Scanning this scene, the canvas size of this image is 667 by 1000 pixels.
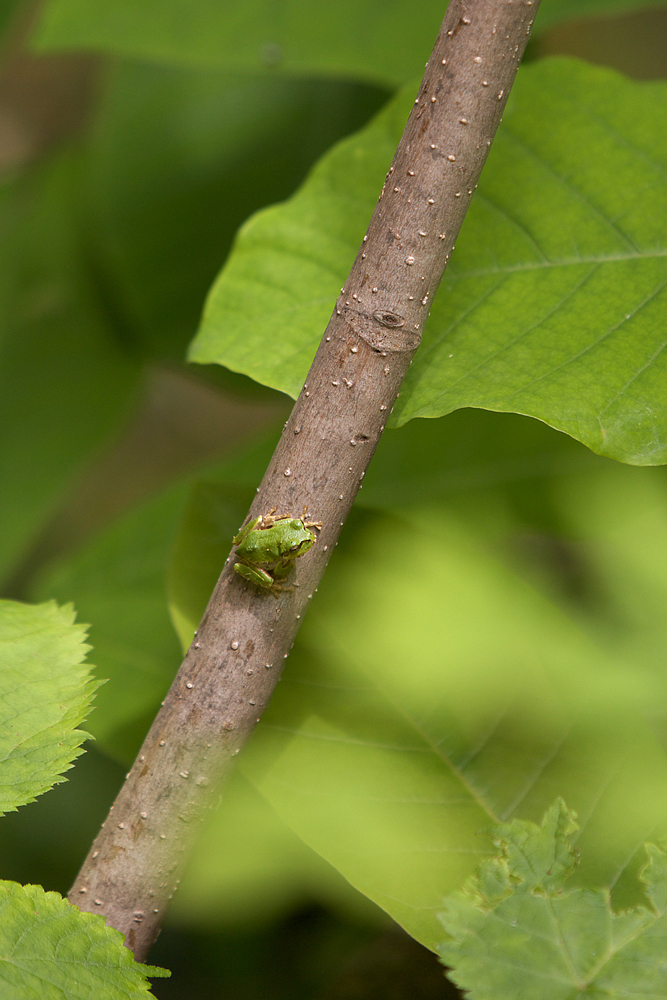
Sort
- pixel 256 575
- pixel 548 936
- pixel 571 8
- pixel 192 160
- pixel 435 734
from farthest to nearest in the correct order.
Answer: pixel 192 160
pixel 571 8
pixel 435 734
pixel 256 575
pixel 548 936

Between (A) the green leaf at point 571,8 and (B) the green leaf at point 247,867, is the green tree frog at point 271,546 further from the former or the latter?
(A) the green leaf at point 571,8

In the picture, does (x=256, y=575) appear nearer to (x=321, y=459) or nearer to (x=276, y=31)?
(x=321, y=459)

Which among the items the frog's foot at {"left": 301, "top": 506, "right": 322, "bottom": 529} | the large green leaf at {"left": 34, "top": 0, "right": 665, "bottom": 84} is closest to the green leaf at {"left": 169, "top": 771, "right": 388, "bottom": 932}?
the frog's foot at {"left": 301, "top": 506, "right": 322, "bottom": 529}

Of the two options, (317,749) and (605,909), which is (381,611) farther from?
(605,909)

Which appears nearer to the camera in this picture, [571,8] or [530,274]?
[530,274]

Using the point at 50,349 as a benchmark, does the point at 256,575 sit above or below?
below

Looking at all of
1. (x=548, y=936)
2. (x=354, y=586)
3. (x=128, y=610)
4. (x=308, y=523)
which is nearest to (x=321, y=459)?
(x=308, y=523)

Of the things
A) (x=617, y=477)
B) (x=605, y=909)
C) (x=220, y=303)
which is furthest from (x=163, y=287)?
(x=605, y=909)
